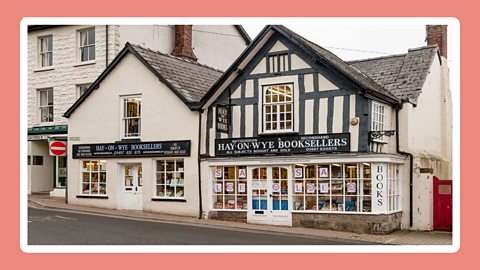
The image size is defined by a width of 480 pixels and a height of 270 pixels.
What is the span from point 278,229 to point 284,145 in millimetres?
2296

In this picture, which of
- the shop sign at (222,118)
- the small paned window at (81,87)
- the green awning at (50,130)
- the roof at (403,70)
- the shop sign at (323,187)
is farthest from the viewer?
the small paned window at (81,87)

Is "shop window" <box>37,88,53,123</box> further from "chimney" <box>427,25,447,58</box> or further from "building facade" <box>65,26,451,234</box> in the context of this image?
"chimney" <box>427,25,447,58</box>

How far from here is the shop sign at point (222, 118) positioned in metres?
18.4

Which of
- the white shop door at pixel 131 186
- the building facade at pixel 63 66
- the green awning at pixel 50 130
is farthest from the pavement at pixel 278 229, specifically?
the green awning at pixel 50 130

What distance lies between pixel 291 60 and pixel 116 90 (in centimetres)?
606

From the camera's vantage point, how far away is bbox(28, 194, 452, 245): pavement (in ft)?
52.0

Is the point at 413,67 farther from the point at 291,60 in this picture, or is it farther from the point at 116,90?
the point at 116,90

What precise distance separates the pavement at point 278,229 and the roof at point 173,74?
3244mm

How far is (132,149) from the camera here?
66.5 ft

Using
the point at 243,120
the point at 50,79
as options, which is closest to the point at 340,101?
the point at 243,120

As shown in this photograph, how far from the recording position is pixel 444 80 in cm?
2108

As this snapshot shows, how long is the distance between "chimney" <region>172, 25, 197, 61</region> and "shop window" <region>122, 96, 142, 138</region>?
4.02 m

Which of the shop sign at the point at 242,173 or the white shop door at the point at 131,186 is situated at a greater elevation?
the shop sign at the point at 242,173

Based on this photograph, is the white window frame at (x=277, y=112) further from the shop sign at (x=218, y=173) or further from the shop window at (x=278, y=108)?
the shop sign at (x=218, y=173)
